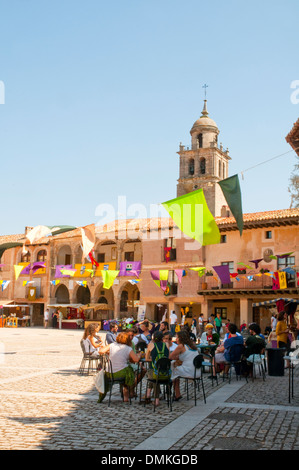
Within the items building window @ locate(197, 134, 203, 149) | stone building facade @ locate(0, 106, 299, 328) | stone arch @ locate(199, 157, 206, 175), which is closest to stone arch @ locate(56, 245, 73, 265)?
stone building facade @ locate(0, 106, 299, 328)

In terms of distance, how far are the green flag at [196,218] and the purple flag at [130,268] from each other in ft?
96.9

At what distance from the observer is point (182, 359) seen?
27.8 ft

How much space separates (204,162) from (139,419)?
48619 millimetres

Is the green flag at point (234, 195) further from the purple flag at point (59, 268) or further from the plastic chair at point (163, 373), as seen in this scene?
the purple flag at point (59, 268)

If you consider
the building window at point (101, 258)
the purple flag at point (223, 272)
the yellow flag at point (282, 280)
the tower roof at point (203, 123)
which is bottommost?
the yellow flag at point (282, 280)

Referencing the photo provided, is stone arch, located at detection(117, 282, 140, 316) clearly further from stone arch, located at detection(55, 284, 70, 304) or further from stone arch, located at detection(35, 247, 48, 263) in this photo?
stone arch, located at detection(35, 247, 48, 263)

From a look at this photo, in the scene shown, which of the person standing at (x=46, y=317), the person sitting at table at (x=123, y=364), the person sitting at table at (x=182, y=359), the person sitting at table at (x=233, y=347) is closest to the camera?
the person sitting at table at (x=123, y=364)

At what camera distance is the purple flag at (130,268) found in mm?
40281

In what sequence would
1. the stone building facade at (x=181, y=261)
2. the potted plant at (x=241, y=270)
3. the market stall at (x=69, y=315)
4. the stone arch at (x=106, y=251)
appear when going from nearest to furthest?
the potted plant at (x=241, y=270), the stone building facade at (x=181, y=261), the market stall at (x=69, y=315), the stone arch at (x=106, y=251)

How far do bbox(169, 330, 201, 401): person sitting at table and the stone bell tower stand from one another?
4297 centimetres

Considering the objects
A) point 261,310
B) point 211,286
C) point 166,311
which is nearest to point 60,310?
point 166,311

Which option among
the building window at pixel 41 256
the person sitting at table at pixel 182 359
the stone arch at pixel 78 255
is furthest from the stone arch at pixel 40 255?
the person sitting at table at pixel 182 359
